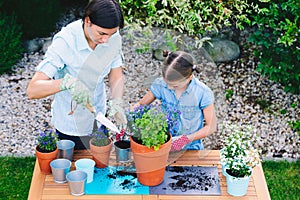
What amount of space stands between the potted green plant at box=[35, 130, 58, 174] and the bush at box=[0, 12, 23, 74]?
106 inches

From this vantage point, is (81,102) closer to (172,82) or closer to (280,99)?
(172,82)

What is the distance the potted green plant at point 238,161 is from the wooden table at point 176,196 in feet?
0.20

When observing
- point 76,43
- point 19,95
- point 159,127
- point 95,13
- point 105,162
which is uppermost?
point 95,13

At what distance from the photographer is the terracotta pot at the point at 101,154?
8.36 feet

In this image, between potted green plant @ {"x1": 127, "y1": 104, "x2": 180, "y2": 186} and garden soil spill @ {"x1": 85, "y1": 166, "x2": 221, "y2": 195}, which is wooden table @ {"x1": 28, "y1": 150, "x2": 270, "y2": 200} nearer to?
garden soil spill @ {"x1": 85, "y1": 166, "x2": 221, "y2": 195}

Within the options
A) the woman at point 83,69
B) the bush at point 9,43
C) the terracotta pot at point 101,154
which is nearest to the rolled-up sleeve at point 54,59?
the woman at point 83,69

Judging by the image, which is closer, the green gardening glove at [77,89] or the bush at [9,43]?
the green gardening glove at [77,89]

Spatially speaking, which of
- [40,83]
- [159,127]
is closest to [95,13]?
[40,83]

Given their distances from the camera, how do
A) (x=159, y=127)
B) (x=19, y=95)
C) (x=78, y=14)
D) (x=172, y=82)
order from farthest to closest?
(x=78, y=14), (x=19, y=95), (x=172, y=82), (x=159, y=127)

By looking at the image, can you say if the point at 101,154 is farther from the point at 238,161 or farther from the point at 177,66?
the point at 238,161

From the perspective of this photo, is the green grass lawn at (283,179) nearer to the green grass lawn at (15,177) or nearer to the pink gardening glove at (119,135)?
the pink gardening glove at (119,135)

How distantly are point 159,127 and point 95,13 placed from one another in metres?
0.63

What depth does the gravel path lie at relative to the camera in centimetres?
433

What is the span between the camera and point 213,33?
530 centimetres
